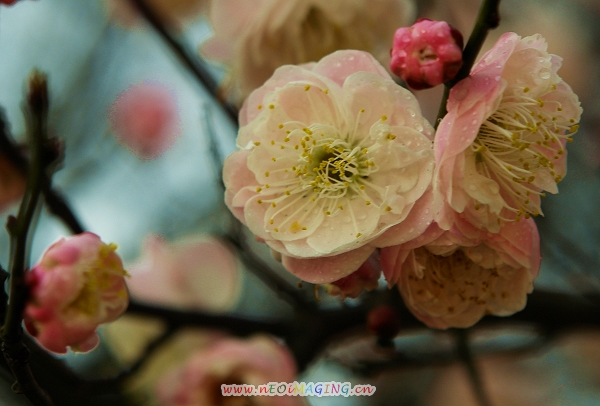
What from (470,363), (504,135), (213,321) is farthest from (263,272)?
(504,135)

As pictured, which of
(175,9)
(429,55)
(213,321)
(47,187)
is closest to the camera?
(429,55)

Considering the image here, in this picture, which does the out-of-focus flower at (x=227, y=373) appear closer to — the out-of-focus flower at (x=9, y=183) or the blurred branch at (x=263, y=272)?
the blurred branch at (x=263, y=272)

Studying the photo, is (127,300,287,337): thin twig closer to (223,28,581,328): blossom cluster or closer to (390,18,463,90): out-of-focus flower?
(223,28,581,328): blossom cluster

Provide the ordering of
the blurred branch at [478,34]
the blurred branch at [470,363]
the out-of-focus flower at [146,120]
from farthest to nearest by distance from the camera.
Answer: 1. the out-of-focus flower at [146,120]
2. the blurred branch at [470,363]
3. the blurred branch at [478,34]

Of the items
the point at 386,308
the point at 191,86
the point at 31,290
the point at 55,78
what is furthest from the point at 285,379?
the point at 55,78

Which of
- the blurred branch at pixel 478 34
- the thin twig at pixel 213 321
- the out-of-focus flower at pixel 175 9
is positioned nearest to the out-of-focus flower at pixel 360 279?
the blurred branch at pixel 478 34

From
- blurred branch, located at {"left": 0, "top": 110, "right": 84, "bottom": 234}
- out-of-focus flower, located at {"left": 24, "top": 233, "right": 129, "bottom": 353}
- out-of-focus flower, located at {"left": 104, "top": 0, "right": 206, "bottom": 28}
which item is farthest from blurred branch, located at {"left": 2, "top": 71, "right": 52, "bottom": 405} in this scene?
out-of-focus flower, located at {"left": 104, "top": 0, "right": 206, "bottom": 28}

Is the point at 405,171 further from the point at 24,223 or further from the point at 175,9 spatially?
the point at 175,9
